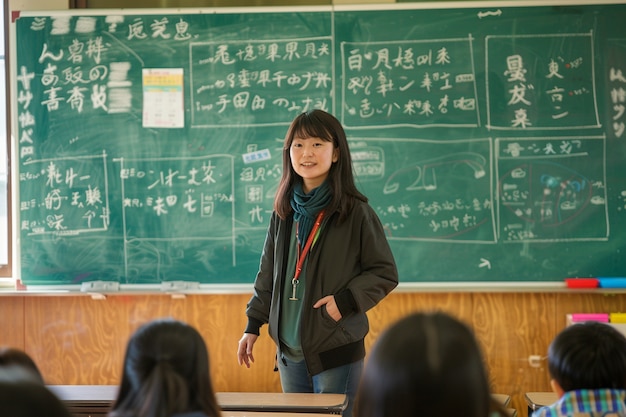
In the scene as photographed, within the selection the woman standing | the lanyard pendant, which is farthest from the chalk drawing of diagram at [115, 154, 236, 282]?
the lanyard pendant

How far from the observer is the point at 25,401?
77 cm

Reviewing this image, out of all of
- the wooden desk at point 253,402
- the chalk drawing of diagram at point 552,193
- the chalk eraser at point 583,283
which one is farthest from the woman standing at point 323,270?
the chalk eraser at point 583,283

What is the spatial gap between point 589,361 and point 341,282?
1.04 meters

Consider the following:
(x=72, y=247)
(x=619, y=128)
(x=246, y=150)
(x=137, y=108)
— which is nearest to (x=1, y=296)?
(x=72, y=247)

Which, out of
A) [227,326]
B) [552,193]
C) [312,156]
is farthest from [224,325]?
[552,193]

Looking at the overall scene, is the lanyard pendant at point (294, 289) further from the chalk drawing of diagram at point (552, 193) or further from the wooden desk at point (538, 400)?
the chalk drawing of diagram at point (552, 193)

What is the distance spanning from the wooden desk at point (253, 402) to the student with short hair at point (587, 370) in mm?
812

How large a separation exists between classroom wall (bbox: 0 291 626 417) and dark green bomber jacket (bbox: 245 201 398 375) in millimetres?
1278

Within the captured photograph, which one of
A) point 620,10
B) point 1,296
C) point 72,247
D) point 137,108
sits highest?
point 620,10

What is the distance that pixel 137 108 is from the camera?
13.0 ft

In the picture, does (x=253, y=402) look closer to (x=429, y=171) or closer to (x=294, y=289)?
(x=294, y=289)

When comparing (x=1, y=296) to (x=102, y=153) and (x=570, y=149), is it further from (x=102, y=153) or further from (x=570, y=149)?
(x=570, y=149)

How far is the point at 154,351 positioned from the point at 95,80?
288cm

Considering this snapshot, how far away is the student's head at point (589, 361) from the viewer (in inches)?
67.3
